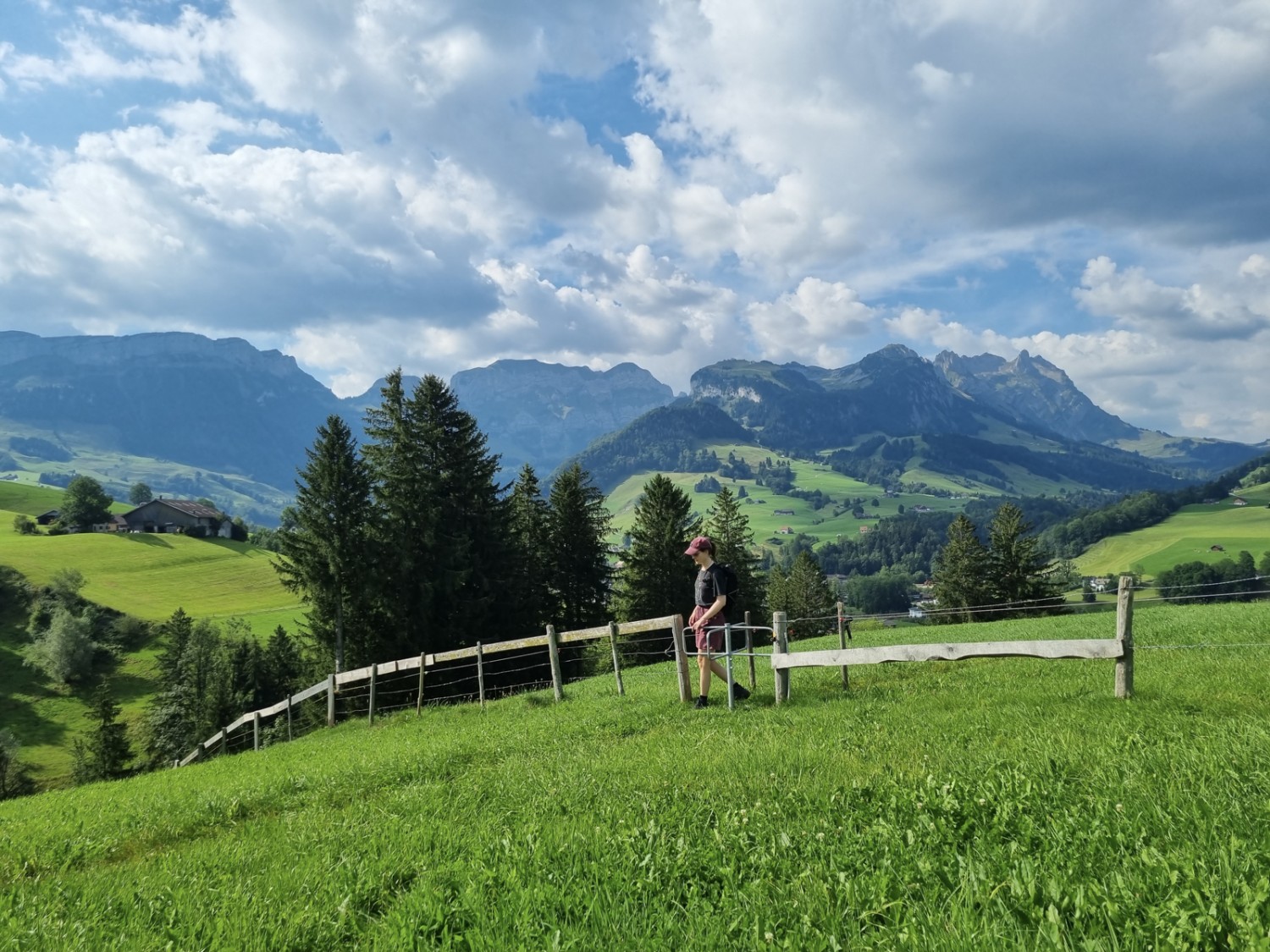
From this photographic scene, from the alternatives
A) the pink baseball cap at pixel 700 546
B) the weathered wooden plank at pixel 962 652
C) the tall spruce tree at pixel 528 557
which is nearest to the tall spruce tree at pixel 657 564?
the tall spruce tree at pixel 528 557

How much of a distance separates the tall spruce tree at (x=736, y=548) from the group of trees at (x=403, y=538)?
67.9 ft

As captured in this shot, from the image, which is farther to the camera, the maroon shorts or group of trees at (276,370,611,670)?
group of trees at (276,370,611,670)

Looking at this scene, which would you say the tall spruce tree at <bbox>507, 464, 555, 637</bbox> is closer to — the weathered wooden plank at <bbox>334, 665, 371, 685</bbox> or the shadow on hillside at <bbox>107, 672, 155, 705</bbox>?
the weathered wooden plank at <bbox>334, 665, 371, 685</bbox>

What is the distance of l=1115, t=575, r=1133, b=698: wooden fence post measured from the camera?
8.27 metres

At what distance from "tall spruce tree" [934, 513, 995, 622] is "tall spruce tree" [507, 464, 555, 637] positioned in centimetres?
3987

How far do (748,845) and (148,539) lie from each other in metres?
164

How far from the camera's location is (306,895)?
178 inches

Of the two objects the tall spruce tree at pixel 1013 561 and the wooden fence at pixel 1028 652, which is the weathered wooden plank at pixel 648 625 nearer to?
the wooden fence at pixel 1028 652

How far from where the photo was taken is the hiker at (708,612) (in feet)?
36.7

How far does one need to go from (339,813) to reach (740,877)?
15.6 ft

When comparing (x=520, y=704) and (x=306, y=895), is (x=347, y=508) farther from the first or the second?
(x=306, y=895)

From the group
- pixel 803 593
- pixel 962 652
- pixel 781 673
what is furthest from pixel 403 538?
pixel 803 593

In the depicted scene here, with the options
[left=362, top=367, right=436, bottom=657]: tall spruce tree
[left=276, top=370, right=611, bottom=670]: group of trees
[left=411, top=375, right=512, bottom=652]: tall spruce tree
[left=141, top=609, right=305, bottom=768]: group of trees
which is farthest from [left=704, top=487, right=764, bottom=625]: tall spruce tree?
[left=141, top=609, right=305, bottom=768]: group of trees

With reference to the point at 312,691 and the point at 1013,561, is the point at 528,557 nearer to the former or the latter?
the point at 312,691
